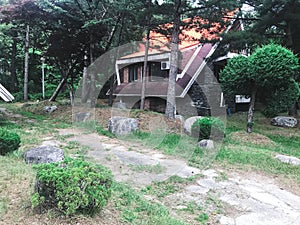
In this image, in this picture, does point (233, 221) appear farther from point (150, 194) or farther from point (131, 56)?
point (131, 56)

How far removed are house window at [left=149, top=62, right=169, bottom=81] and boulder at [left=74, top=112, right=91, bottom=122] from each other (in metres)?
4.53

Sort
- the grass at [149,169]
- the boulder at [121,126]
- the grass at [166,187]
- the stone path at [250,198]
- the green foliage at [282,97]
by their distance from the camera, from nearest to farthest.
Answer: the grass at [149,169] → the stone path at [250,198] → the grass at [166,187] → the green foliage at [282,97] → the boulder at [121,126]

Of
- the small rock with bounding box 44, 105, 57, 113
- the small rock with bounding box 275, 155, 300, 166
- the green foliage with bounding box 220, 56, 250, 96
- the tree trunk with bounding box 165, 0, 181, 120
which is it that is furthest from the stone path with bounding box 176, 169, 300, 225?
the small rock with bounding box 44, 105, 57, 113

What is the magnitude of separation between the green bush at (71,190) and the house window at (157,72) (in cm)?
1093

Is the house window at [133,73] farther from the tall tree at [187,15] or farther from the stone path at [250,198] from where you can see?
the stone path at [250,198]

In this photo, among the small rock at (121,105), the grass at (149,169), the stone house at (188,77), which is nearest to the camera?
the grass at (149,169)

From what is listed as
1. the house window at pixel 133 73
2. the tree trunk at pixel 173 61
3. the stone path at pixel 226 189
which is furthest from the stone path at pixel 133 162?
the house window at pixel 133 73

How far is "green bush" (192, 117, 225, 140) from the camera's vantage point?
7633mm

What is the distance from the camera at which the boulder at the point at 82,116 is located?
1084cm

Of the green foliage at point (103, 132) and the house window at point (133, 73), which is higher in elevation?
the house window at point (133, 73)

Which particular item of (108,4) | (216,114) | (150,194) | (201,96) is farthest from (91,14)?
(150,194)

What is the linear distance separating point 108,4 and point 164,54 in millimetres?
3393

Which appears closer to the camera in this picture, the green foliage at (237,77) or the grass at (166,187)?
Result: the grass at (166,187)

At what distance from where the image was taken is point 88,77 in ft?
46.3
